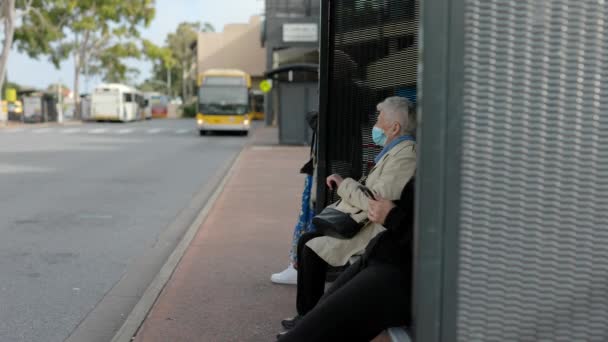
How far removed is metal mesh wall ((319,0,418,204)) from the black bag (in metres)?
1.00

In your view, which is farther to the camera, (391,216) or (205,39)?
(205,39)

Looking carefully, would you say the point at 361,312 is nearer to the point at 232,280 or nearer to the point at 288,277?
the point at 288,277

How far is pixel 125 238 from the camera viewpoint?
25.8ft

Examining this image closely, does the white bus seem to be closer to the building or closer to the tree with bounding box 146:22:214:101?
the building

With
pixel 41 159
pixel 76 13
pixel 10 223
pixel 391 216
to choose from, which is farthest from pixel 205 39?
pixel 391 216

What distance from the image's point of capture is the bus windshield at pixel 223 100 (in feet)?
109

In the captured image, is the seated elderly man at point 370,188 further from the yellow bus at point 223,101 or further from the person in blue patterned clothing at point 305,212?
the yellow bus at point 223,101

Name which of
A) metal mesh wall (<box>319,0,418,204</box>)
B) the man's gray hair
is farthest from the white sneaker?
the man's gray hair

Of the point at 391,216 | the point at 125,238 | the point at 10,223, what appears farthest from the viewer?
the point at 10,223

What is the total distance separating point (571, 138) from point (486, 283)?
0.51 m

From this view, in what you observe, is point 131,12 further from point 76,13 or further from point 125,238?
point 125,238

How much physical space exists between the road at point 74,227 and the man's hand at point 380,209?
2183 millimetres

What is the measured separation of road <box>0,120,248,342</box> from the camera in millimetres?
5164

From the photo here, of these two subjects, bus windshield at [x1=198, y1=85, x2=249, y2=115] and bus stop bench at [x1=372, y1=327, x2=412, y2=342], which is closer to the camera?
bus stop bench at [x1=372, y1=327, x2=412, y2=342]
